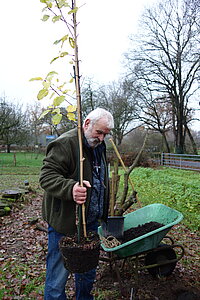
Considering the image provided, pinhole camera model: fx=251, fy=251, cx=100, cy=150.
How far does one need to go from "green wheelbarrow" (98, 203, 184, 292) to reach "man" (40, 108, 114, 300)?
26.8 inches

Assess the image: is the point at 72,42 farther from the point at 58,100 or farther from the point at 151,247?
the point at 151,247

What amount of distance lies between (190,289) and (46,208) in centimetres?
197

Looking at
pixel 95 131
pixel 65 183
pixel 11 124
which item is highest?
pixel 11 124

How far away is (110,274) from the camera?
3119 millimetres

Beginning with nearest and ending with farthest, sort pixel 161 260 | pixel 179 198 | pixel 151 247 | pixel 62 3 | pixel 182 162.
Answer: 1. pixel 62 3
2. pixel 151 247
3. pixel 161 260
4. pixel 179 198
5. pixel 182 162

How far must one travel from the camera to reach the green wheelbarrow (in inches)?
99.1

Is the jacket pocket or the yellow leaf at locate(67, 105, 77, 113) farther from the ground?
the yellow leaf at locate(67, 105, 77, 113)

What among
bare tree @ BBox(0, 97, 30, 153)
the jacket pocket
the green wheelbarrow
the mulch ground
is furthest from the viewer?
bare tree @ BBox(0, 97, 30, 153)

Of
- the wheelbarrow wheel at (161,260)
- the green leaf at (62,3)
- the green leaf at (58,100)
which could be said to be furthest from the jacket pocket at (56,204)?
the wheelbarrow wheel at (161,260)

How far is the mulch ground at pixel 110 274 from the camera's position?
8.98ft

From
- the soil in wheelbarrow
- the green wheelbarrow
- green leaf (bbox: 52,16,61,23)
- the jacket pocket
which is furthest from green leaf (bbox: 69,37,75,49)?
the soil in wheelbarrow

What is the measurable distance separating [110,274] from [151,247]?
2.56 ft

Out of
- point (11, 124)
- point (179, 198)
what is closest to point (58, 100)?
point (179, 198)

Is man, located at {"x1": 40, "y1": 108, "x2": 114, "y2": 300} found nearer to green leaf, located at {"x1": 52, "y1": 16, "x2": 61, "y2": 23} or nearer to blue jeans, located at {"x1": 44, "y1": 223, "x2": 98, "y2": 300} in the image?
blue jeans, located at {"x1": 44, "y1": 223, "x2": 98, "y2": 300}
